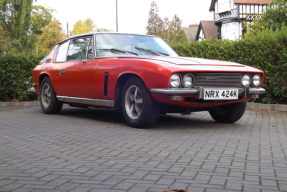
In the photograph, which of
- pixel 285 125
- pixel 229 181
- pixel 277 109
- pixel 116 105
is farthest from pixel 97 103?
pixel 277 109

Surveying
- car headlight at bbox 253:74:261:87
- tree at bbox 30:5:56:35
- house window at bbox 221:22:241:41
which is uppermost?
tree at bbox 30:5:56:35

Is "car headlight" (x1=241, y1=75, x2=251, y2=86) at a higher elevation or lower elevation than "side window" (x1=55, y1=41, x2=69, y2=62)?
lower

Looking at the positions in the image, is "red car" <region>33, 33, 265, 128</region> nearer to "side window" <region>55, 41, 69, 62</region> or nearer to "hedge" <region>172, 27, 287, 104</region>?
"side window" <region>55, 41, 69, 62</region>

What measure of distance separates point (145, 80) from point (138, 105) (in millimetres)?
567

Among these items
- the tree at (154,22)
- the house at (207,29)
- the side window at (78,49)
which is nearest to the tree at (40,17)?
the tree at (154,22)

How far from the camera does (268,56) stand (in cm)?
1040

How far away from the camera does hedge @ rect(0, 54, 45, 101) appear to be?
38.7ft

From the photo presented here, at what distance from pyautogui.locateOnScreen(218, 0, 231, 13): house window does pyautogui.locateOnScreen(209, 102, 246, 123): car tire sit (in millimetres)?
44072

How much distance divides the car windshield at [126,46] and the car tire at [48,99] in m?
1.92

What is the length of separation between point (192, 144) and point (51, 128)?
109 inches

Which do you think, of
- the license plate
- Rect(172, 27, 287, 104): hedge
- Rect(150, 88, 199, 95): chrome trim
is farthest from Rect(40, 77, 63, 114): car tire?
Rect(172, 27, 287, 104): hedge

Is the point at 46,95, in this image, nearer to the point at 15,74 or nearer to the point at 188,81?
the point at 15,74


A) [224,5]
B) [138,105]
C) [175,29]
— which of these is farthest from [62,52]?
[175,29]

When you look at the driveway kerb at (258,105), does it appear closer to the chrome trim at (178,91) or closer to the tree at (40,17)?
the chrome trim at (178,91)
